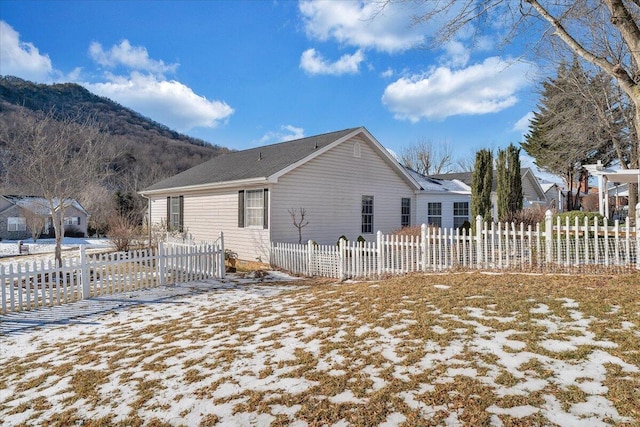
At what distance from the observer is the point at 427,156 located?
149 ft

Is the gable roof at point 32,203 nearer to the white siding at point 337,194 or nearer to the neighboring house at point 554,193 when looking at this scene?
the white siding at point 337,194

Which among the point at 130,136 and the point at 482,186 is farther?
the point at 130,136

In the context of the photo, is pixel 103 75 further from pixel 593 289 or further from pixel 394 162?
pixel 593 289

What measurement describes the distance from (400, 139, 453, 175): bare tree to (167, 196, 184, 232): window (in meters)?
33.0

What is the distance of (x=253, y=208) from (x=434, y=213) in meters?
10.6

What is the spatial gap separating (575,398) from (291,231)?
11.2 metres

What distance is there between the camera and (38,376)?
4.47m

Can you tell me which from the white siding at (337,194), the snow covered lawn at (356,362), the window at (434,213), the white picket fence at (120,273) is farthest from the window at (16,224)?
the window at (434,213)

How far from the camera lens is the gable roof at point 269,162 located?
534 inches

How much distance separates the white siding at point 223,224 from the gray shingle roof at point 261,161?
738 millimetres

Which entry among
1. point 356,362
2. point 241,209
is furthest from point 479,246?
point 241,209

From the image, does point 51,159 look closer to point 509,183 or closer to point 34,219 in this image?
point 509,183

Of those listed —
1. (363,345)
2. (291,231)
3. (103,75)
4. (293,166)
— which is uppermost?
(103,75)

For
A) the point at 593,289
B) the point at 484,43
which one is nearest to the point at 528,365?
the point at 593,289
